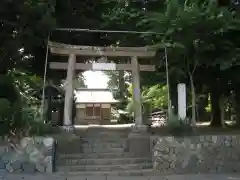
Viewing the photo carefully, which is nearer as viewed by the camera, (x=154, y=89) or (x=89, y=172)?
(x=89, y=172)

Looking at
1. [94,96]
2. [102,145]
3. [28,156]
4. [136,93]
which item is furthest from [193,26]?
[94,96]

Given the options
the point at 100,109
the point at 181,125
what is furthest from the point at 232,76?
the point at 100,109

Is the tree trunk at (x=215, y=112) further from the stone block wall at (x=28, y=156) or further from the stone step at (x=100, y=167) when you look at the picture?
the stone block wall at (x=28, y=156)

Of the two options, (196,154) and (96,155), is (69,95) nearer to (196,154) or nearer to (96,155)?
(96,155)

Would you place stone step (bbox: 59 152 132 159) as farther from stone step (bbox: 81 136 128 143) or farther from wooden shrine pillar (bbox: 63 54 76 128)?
wooden shrine pillar (bbox: 63 54 76 128)

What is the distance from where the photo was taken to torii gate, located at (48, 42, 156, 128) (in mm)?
11766

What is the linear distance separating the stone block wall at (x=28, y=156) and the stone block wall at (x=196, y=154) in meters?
3.25

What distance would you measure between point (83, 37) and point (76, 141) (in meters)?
5.24

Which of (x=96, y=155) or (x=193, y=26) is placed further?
(x=193, y=26)

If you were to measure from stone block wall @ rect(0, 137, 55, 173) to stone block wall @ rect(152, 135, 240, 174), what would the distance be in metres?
3.25

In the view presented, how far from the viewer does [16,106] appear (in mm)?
10234

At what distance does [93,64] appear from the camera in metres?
12.4

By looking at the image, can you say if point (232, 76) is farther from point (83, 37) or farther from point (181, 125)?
point (83, 37)

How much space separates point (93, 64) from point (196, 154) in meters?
4.89
